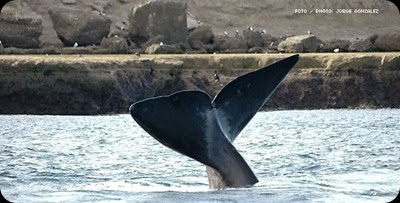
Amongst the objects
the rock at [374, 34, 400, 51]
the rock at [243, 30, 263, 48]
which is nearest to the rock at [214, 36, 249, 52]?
the rock at [243, 30, 263, 48]

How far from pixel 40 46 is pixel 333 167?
32.4m

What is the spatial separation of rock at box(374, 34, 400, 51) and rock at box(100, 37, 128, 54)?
10555mm

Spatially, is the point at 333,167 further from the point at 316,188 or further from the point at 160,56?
the point at 160,56

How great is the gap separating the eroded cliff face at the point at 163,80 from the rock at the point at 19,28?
829 cm

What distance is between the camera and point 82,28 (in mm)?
46281

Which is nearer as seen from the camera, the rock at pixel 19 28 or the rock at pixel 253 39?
the rock at pixel 19 28

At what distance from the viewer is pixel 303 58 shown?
36656mm

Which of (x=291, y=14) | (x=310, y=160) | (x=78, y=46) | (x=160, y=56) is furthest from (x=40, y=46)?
(x=310, y=160)

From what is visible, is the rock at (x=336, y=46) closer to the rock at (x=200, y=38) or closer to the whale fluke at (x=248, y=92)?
the rock at (x=200, y=38)

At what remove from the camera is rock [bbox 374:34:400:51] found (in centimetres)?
4291

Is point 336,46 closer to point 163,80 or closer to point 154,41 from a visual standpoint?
point 154,41

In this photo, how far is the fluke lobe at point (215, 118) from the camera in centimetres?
863

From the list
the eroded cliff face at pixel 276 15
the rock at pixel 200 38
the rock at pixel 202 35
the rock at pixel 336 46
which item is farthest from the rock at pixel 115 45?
the eroded cliff face at pixel 276 15

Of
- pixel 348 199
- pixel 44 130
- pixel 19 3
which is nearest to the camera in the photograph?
pixel 348 199
